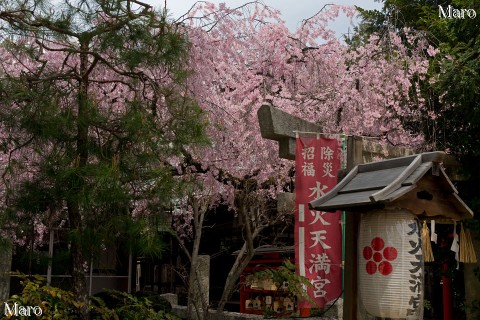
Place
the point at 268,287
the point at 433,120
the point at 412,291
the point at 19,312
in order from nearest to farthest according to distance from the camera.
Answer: the point at 412,291 < the point at 19,312 < the point at 433,120 < the point at 268,287

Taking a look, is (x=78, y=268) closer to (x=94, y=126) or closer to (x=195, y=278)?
(x=94, y=126)

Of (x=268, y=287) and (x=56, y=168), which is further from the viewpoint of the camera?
(x=268, y=287)

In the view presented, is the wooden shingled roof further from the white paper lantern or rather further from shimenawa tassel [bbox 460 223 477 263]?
shimenawa tassel [bbox 460 223 477 263]

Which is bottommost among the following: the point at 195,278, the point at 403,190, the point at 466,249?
the point at 195,278

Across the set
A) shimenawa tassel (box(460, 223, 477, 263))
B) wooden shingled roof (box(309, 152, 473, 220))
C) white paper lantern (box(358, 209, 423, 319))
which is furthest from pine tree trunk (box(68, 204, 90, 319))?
shimenawa tassel (box(460, 223, 477, 263))

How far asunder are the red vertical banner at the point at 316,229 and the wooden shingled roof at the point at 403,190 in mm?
689

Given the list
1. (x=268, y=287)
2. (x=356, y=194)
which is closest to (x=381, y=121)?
(x=356, y=194)

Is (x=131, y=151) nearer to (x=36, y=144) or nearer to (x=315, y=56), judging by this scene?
(x=36, y=144)

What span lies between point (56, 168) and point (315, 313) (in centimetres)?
699

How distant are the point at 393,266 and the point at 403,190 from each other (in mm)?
657

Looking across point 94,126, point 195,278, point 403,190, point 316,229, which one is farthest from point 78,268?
point 195,278

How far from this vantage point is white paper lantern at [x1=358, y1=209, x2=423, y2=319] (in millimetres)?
5602

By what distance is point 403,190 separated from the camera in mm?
5547

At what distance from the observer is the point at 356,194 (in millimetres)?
5941
